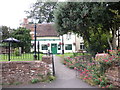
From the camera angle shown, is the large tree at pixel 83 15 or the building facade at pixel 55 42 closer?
the large tree at pixel 83 15

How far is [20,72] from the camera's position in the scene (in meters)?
5.65

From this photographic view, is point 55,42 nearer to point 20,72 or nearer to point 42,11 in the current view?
point 42,11

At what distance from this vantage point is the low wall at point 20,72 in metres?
5.54

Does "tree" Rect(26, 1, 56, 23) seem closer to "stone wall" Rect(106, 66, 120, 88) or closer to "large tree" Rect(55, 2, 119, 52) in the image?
"large tree" Rect(55, 2, 119, 52)

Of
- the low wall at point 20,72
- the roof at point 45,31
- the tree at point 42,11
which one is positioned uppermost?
the tree at point 42,11

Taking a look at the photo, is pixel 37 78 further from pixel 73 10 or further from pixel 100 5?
pixel 100 5

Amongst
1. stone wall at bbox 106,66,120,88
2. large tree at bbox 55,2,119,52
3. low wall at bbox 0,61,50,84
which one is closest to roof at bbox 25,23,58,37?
large tree at bbox 55,2,119,52

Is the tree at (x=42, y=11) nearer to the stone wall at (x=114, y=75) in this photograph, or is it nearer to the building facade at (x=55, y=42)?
the building facade at (x=55, y=42)

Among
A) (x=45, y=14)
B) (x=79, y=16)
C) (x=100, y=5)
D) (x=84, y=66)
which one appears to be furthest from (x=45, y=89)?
(x=45, y=14)

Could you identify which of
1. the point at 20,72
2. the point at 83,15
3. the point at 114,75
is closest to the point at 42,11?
the point at 83,15

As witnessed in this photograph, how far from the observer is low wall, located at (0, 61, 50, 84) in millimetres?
5543

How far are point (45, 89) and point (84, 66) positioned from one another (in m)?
3.24

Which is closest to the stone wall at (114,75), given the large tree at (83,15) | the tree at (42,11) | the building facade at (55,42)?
the large tree at (83,15)

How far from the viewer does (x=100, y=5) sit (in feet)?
25.5
